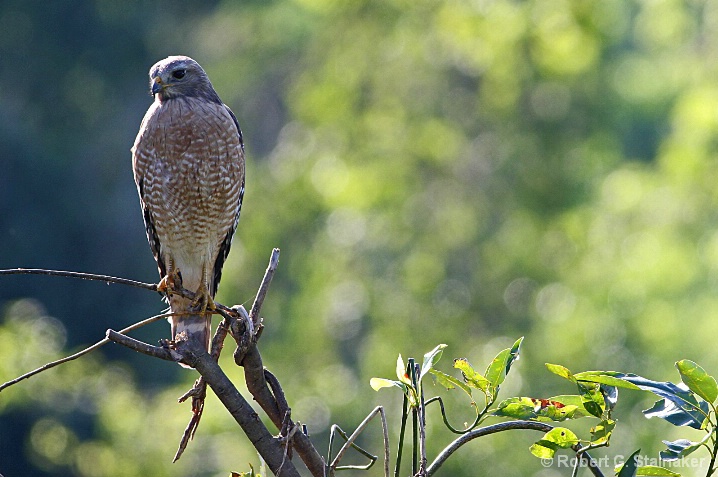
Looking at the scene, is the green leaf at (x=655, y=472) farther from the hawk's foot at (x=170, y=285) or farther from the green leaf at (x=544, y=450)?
the hawk's foot at (x=170, y=285)

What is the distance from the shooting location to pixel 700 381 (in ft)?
6.10

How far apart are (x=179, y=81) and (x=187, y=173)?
496 mm

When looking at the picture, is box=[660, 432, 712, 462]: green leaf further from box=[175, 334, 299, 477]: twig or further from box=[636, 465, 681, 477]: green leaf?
box=[175, 334, 299, 477]: twig

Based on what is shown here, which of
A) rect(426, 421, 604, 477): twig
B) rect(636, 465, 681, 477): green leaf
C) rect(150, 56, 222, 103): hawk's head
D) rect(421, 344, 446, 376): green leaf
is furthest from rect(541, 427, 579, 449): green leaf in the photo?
rect(150, 56, 222, 103): hawk's head

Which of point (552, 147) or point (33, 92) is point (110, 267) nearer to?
point (33, 92)

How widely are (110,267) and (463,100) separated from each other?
30.7 feet

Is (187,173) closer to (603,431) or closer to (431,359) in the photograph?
(431,359)

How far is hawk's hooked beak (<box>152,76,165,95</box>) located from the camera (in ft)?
14.4

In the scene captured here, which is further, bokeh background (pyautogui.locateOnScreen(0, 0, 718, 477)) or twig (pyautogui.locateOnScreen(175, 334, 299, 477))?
bokeh background (pyautogui.locateOnScreen(0, 0, 718, 477))

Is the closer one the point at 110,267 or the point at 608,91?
the point at 608,91

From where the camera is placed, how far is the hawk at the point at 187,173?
4160 mm

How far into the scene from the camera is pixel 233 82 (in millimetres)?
19375

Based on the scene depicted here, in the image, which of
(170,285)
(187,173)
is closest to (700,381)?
(170,285)

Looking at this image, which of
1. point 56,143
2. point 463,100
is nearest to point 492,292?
point 463,100
